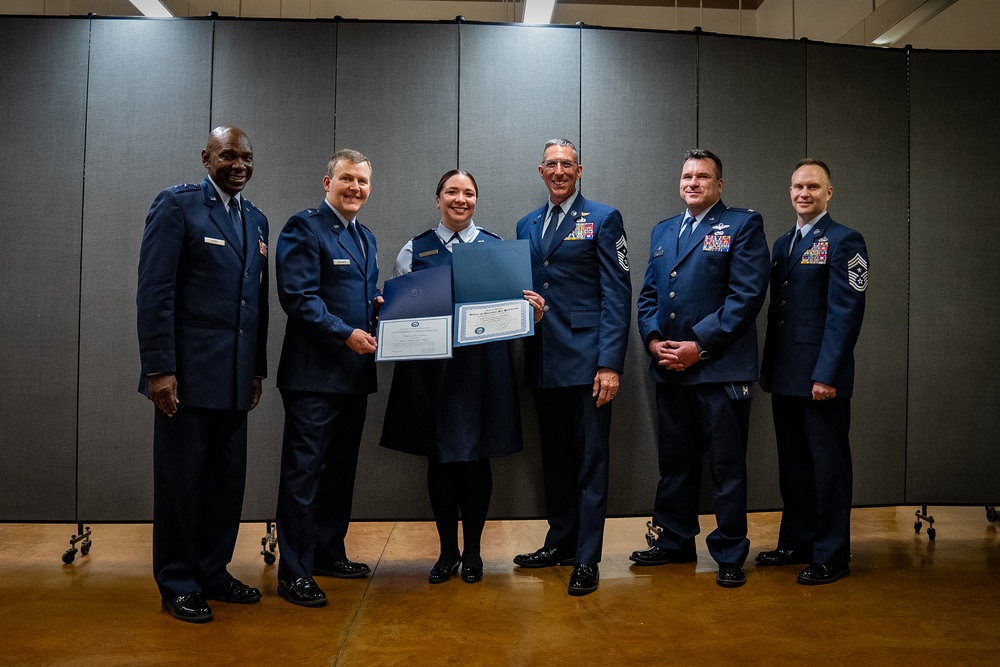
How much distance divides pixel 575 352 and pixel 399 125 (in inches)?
63.7

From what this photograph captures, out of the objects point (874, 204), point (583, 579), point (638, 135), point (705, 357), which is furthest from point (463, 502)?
point (874, 204)

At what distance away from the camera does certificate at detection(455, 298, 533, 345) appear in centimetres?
305

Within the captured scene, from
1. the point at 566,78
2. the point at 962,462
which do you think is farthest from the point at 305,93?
the point at 962,462

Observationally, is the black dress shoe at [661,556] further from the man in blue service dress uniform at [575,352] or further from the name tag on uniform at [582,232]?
the name tag on uniform at [582,232]

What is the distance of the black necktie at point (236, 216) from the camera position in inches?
116

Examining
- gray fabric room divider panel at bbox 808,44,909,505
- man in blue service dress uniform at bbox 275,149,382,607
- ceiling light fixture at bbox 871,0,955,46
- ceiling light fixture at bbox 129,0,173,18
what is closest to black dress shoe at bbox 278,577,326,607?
man in blue service dress uniform at bbox 275,149,382,607

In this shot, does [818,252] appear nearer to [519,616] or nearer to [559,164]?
[559,164]

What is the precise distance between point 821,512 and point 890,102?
2.44m

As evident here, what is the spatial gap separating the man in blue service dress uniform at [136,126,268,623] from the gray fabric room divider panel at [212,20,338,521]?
849mm

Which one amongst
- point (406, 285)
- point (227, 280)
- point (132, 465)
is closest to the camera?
point (227, 280)

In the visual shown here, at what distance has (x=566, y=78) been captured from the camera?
3.97m

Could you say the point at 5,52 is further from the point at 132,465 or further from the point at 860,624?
the point at 860,624

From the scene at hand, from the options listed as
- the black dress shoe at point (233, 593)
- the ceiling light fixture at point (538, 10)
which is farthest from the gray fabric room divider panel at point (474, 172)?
the black dress shoe at point (233, 593)

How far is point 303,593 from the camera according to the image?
2.90 meters
